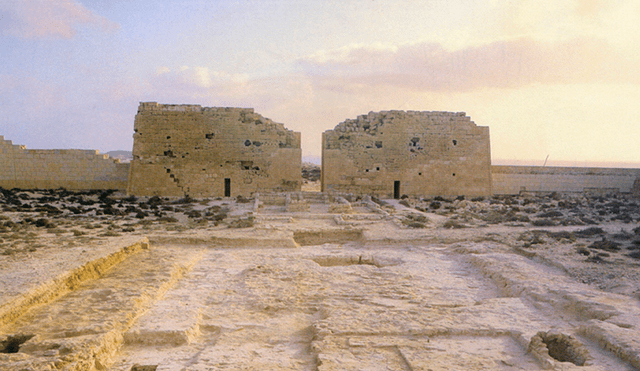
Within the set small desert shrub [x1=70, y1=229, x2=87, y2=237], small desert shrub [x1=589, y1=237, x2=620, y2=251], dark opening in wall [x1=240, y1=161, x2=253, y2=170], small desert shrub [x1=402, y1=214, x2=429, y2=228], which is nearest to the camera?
small desert shrub [x1=589, y1=237, x2=620, y2=251]

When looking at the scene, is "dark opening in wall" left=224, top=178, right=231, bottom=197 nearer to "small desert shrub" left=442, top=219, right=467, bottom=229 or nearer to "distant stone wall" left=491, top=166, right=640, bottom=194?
"small desert shrub" left=442, top=219, right=467, bottom=229

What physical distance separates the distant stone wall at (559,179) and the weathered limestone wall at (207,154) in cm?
1180

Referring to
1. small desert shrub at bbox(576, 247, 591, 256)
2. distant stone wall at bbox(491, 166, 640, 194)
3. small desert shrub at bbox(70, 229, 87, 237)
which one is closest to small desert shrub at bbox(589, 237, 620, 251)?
small desert shrub at bbox(576, 247, 591, 256)

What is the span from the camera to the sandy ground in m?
4.32

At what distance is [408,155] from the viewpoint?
22.2m

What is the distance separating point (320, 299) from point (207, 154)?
16345mm

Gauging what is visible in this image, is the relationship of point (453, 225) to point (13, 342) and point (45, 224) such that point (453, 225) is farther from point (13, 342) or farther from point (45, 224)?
point (45, 224)

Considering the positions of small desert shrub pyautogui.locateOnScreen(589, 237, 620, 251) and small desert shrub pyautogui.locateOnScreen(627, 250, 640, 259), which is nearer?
small desert shrub pyautogui.locateOnScreen(627, 250, 640, 259)

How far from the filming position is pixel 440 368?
160 inches

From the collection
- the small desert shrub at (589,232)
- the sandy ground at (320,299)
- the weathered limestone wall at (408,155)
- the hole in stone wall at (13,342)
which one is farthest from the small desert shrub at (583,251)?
the weathered limestone wall at (408,155)

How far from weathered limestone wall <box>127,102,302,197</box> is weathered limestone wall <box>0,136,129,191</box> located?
2457 millimetres

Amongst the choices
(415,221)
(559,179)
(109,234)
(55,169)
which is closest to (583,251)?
(415,221)

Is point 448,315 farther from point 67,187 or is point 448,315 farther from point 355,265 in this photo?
point 67,187

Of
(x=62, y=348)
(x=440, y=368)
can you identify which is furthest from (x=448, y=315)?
(x=62, y=348)
